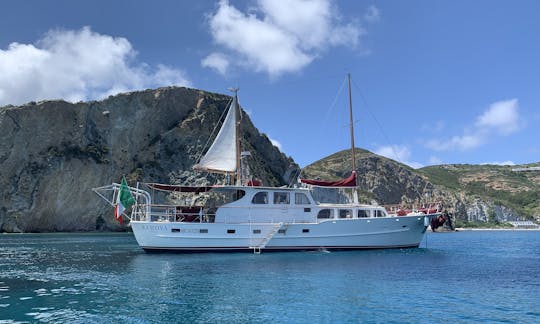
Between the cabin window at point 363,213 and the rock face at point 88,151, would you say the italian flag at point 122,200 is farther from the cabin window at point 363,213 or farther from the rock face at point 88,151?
the rock face at point 88,151

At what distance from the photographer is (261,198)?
30453 mm

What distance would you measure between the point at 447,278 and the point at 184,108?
6592 centimetres

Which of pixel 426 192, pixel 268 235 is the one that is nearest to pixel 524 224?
pixel 426 192

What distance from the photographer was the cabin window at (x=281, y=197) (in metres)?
30.7

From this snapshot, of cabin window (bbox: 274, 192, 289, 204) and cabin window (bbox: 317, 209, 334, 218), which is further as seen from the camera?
cabin window (bbox: 317, 209, 334, 218)

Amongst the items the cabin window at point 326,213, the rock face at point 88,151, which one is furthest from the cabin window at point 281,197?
the rock face at point 88,151

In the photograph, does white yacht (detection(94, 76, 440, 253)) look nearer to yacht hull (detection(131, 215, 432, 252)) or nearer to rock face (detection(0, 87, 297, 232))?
yacht hull (detection(131, 215, 432, 252))

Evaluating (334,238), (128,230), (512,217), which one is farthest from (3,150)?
(512,217)

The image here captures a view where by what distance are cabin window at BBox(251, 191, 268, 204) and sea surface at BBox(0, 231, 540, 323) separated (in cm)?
529

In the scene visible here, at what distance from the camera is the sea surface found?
12.7 metres

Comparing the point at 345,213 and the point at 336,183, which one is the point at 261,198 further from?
the point at 345,213

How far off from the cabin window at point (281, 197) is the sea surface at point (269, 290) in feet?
18.0

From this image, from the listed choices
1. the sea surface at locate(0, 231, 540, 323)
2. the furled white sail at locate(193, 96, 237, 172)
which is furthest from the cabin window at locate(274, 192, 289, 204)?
the sea surface at locate(0, 231, 540, 323)

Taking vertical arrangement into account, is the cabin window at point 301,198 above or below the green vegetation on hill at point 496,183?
below
